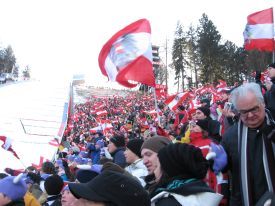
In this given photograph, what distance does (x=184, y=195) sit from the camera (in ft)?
8.20

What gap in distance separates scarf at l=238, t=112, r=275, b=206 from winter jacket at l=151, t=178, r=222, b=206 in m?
0.36

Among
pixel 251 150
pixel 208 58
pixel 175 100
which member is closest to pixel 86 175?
pixel 251 150

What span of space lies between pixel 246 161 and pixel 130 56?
4.08 metres

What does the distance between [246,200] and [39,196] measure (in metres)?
3.11

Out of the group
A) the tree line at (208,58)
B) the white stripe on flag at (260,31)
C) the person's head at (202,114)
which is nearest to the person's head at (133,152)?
the person's head at (202,114)

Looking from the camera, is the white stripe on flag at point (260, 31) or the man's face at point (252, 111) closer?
the man's face at point (252, 111)

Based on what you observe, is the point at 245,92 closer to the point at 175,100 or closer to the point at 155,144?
the point at 155,144

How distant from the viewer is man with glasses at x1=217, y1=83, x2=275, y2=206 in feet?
Answer: 9.20

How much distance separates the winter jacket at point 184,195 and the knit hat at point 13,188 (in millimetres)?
1706

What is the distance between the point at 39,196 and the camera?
5.18m

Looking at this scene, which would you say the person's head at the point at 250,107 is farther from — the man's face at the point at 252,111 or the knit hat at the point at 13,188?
the knit hat at the point at 13,188

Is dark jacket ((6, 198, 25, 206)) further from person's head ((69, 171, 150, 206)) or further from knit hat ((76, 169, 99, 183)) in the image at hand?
person's head ((69, 171, 150, 206))

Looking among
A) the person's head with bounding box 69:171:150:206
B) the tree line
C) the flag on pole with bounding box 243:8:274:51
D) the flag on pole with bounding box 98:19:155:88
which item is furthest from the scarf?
the tree line

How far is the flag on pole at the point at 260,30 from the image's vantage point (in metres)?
7.38
